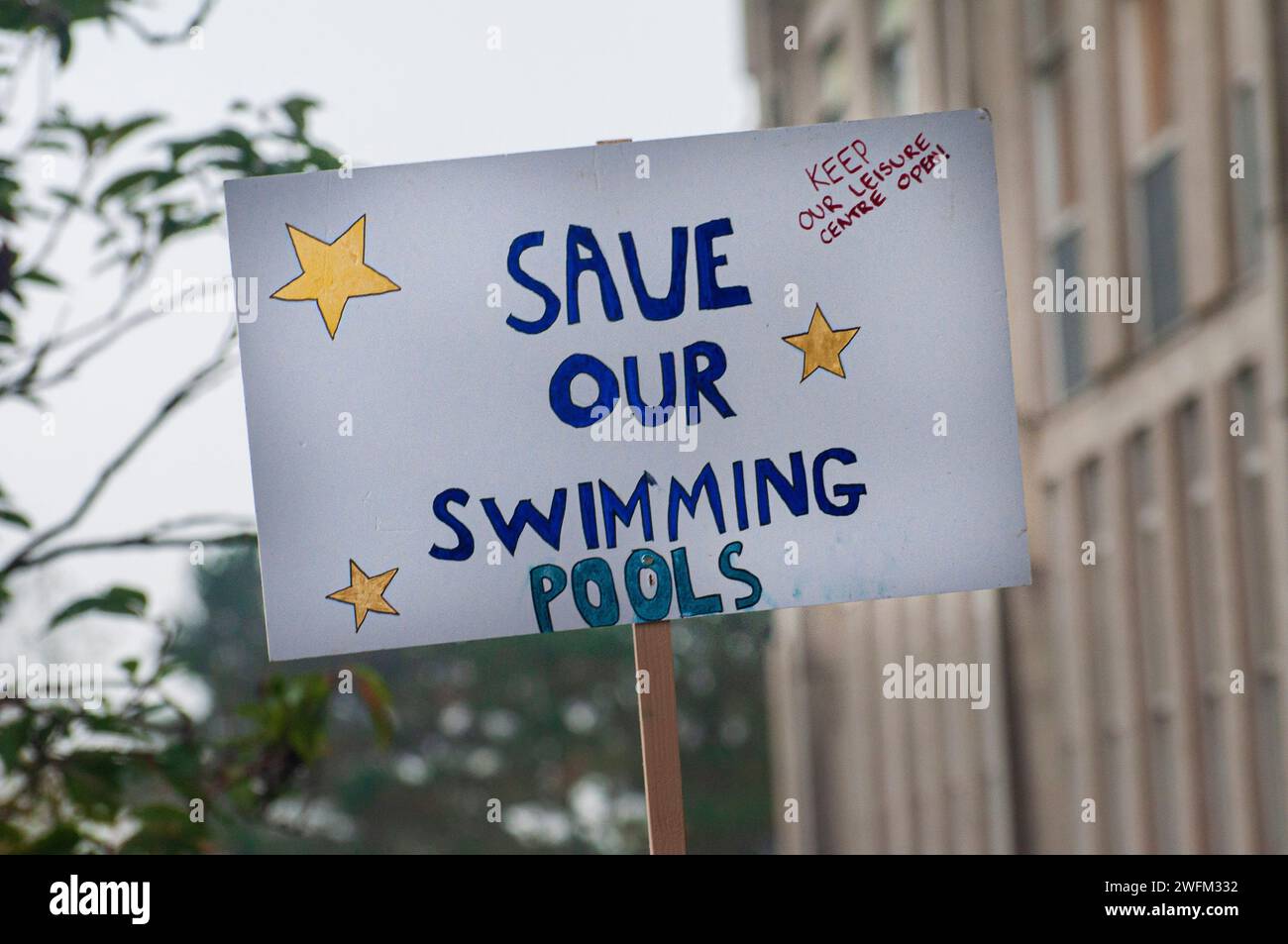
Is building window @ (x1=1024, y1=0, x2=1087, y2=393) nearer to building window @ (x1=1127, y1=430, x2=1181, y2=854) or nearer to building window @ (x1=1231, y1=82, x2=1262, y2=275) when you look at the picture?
building window @ (x1=1127, y1=430, x2=1181, y2=854)

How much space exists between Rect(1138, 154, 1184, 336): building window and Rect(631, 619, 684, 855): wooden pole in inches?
495

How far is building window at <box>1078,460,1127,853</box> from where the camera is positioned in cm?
1697

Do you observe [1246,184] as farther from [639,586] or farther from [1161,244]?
[639,586]

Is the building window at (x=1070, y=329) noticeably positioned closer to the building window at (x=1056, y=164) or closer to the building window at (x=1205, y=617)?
the building window at (x=1056, y=164)

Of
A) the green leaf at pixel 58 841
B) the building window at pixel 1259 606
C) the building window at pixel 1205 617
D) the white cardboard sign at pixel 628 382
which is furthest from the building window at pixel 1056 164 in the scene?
the green leaf at pixel 58 841

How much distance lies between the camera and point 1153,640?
1619 centimetres

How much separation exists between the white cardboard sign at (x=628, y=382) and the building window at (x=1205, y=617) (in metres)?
11.9

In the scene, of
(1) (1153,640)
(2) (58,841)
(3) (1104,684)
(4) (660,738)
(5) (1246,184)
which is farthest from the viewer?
(3) (1104,684)

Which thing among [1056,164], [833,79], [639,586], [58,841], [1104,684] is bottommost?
[1104,684]

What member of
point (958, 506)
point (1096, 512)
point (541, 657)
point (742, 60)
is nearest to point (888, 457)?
point (958, 506)

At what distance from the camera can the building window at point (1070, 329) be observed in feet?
56.7

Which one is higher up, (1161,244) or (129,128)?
(1161,244)

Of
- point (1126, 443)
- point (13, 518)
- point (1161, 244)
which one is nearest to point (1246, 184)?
point (1161, 244)

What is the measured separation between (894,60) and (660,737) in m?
19.8
